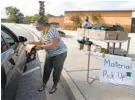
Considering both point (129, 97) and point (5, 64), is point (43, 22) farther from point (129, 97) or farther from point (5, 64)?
point (129, 97)

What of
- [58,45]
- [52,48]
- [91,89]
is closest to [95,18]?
[91,89]

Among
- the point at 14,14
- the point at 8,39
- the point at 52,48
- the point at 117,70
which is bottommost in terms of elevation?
the point at 14,14

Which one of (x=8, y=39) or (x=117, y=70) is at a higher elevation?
(x=8, y=39)

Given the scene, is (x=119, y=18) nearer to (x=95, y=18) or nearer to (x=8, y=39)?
(x=95, y=18)

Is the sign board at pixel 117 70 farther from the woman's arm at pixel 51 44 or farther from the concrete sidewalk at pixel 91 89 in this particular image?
the woman's arm at pixel 51 44

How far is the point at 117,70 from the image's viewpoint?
5.78 meters

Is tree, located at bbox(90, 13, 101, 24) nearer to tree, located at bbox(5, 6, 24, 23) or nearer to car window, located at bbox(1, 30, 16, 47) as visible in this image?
car window, located at bbox(1, 30, 16, 47)

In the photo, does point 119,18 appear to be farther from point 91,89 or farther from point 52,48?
point 52,48

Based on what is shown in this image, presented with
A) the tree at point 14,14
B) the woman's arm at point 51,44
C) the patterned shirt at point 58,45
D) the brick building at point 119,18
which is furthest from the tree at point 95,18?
the tree at point 14,14

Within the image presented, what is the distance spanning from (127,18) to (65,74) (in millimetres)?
37047

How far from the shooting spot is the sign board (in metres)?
5.60

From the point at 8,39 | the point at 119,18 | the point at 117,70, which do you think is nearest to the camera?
the point at 117,70

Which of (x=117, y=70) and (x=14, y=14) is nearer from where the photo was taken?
(x=117, y=70)

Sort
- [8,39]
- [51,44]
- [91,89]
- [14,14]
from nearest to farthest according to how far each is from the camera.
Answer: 1. [51,44]
2. [8,39]
3. [91,89]
4. [14,14]
